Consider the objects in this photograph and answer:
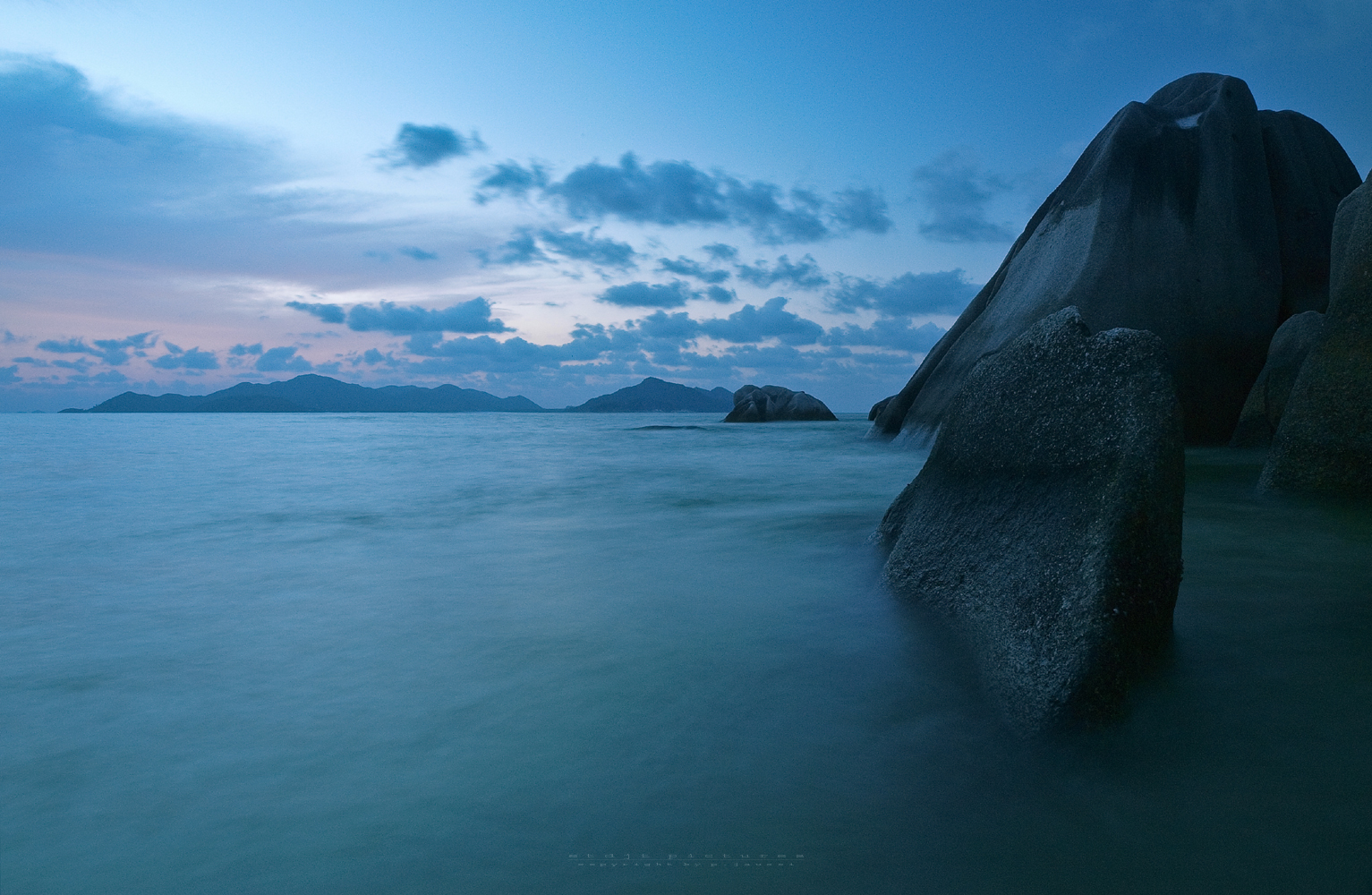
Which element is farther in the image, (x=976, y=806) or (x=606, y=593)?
(x=606, y=593)

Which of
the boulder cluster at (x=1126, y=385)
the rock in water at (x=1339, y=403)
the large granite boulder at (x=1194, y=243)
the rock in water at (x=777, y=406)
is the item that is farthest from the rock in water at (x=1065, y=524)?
the rock in water at (x=777, y=406)

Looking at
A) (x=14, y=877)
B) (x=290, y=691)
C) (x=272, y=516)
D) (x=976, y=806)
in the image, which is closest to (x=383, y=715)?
(x=290, y=691)

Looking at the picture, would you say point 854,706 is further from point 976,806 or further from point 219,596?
point 219,596

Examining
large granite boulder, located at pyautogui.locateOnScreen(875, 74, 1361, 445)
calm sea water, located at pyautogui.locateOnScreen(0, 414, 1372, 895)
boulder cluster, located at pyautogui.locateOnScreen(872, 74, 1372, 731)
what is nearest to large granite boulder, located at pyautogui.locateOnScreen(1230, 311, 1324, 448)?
boulder cluster, located at pyautogui.locateOnScreen(872, 74, 1372, 731)

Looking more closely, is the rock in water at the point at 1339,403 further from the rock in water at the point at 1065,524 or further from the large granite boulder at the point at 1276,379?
the rock in water at the point at 1065,524

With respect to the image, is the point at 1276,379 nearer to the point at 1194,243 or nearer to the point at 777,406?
the point at 1194,243

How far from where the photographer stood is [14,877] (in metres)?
2.00

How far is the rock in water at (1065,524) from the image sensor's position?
2.58m

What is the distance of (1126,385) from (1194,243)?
1081cm

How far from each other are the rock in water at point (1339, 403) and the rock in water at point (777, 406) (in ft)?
116

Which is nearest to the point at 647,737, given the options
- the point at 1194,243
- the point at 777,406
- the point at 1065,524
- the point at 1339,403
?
the point at 1065,524

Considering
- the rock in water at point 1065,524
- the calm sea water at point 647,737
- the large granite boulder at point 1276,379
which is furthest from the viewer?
the large granite boulder at point 1276,379

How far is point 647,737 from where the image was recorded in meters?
2.66

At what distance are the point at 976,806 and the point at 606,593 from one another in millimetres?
2868
